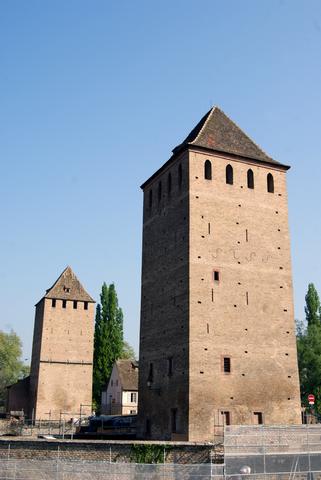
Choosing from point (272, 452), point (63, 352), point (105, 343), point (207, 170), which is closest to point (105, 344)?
point (105, 343)

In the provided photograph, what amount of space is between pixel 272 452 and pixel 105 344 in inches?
1526

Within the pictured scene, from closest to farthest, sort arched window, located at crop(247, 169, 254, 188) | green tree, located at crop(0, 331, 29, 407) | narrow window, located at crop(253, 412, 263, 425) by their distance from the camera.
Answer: narrow window, located at crop(253, 412, 263, 425) < arched window, located at crop(247, 169, 254, 188) < green tree, located at crop(0, 331, 29, 407)

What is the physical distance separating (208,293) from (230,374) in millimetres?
4486

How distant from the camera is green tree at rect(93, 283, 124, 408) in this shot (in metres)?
60.2

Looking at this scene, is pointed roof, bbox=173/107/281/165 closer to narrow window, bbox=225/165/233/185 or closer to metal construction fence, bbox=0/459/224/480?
narrow window, bbox=225/165/233/185

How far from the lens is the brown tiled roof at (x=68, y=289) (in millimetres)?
56188

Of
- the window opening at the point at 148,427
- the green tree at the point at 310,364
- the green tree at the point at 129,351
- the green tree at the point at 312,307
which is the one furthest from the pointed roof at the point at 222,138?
the green tree at the point at 129,351

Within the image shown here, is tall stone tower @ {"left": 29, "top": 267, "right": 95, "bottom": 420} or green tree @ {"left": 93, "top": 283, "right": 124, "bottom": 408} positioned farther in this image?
green tree @ {"left": 93, "top": 283, "right": 124, "bottom": 408}

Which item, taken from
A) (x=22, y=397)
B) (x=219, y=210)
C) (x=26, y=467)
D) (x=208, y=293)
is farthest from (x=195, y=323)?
(x=22, y=397)

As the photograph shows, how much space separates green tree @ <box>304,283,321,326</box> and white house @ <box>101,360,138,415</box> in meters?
20.4

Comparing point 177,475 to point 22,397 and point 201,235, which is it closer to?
point 201,235

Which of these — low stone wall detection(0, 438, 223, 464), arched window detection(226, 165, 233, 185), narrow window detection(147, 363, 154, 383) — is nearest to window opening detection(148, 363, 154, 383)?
narrow window detection(147, 363, 154, 383)

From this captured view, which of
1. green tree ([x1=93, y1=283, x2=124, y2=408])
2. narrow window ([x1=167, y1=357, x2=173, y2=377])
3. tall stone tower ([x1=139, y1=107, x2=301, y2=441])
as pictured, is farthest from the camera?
green tree ([x1=93, y1=283, x2=124, y2=408])

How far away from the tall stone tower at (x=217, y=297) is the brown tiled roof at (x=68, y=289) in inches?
902
